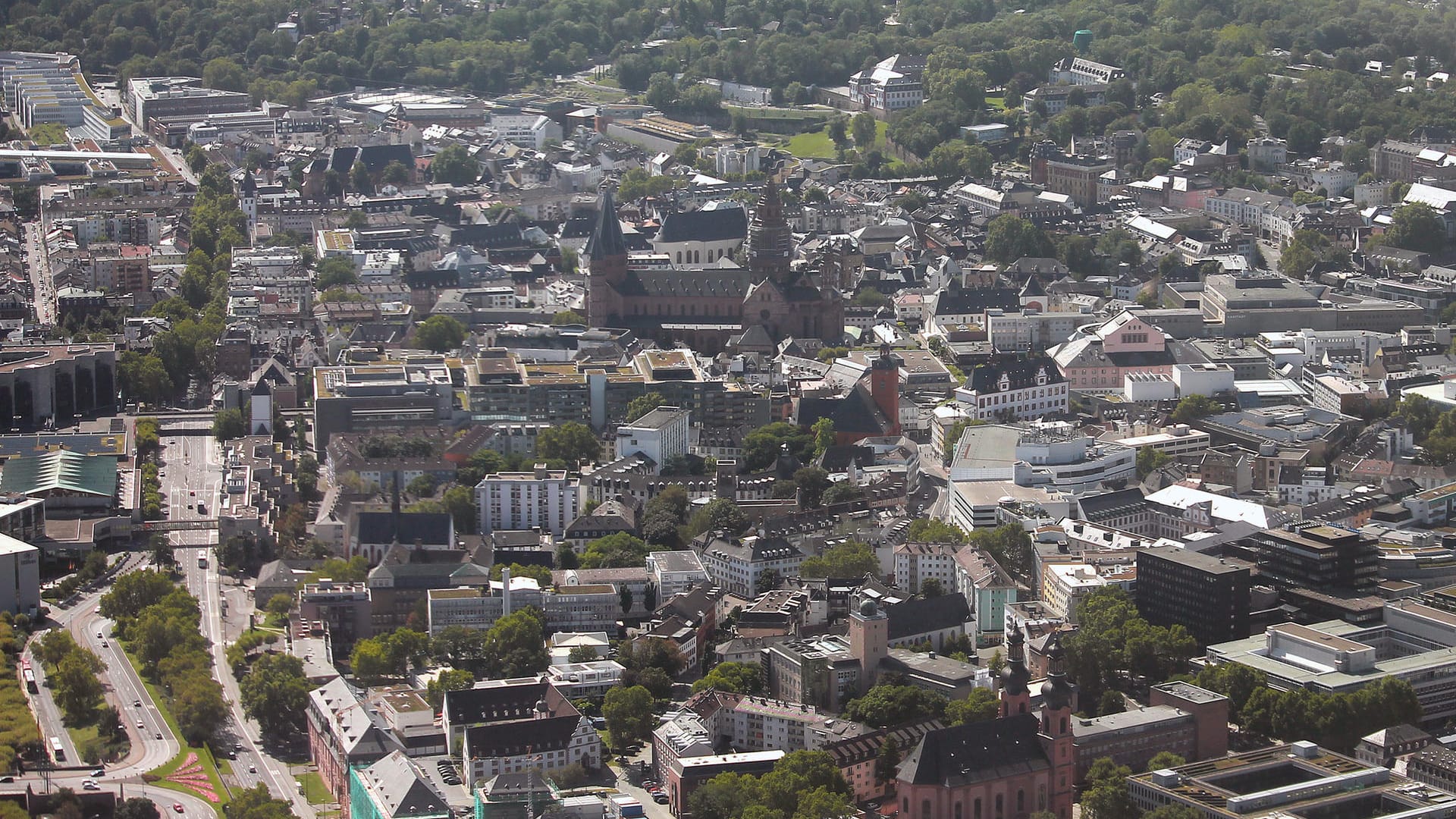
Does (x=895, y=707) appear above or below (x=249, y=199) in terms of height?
below

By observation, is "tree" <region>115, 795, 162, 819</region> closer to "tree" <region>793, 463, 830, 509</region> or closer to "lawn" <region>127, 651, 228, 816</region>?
"lawn" <region>127, 651, 228, 816</region>

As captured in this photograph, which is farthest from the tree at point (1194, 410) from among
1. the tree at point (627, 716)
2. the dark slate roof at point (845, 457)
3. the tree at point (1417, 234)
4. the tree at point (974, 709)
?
the tree at point (627, 716)

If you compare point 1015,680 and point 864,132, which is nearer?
point 1015,680

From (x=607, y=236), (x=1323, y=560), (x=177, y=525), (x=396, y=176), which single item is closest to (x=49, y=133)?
(x=396, y=176)

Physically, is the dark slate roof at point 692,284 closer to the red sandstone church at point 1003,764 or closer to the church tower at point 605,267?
the church tower at point 605,267

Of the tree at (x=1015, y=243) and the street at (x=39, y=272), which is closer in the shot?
the street at (x=39, y=272)

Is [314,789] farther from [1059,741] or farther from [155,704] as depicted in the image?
[1059,741]

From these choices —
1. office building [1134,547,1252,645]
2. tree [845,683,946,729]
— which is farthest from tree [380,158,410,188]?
tree [845,683,946,729]
